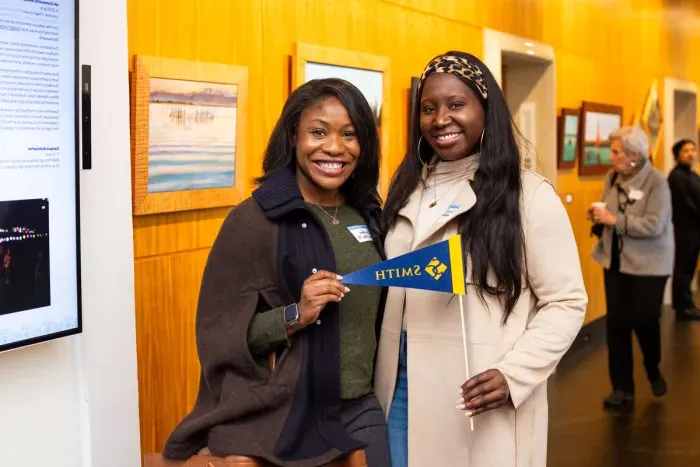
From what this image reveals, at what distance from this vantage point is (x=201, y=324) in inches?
93.0

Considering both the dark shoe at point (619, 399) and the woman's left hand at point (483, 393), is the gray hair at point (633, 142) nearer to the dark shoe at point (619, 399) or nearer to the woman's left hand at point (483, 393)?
the dark shoe at point (619, 399)

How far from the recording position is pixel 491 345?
8.15ft

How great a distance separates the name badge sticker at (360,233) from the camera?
2562 mm

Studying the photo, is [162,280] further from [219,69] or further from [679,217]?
[679,217]

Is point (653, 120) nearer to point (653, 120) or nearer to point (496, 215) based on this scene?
point (653, 120)

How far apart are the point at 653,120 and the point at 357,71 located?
8231 mm

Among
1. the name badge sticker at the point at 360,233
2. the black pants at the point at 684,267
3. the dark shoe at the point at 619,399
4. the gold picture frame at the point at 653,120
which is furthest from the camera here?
the gold picture frame at the point at 653,120

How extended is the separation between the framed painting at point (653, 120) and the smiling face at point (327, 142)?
10.2m

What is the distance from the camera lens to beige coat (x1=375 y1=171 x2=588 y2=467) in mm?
2465

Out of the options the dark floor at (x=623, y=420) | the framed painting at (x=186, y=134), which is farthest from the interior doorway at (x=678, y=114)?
the framed painting at (x=186, y=134)

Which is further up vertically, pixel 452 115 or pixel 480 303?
pixel 452 115

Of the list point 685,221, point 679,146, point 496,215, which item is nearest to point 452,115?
point 496,215

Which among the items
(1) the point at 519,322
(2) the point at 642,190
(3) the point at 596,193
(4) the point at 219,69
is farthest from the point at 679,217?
(1) the point at 519,322

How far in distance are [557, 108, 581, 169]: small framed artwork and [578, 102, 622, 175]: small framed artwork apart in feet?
0.40
